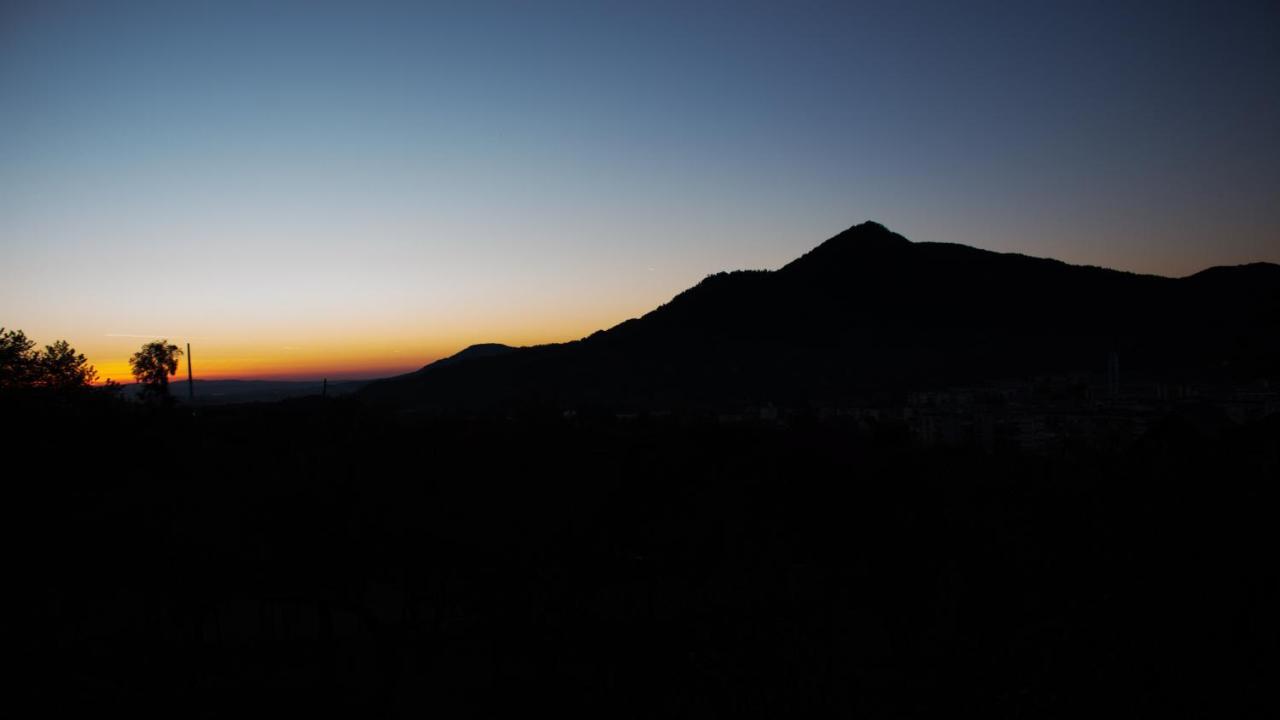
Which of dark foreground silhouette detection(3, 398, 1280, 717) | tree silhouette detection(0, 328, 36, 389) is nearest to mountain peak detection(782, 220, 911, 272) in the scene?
dark foreground silhouette detection(3, 398, 1280, 717)

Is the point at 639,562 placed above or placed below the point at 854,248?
below

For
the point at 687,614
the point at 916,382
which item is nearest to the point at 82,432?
the point at 687,614

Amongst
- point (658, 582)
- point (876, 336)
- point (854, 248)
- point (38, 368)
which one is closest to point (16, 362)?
point (38, 368)

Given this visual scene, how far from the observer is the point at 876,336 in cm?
4359

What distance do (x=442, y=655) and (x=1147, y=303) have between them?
143 ft

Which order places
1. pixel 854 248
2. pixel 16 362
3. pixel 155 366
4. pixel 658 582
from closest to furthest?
pixel 658 582 < pixel 16 362 < pixel 155 366 < pixel 854 248

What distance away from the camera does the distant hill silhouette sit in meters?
33.0

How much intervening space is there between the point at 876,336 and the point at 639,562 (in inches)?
1519

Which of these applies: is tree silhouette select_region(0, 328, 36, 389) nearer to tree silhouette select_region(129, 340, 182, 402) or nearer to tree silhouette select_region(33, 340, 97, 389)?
tree silhouette select_region(33, 340, 97, 389)

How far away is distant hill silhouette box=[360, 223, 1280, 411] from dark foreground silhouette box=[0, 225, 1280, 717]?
9.27 metres

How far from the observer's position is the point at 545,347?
48688mm

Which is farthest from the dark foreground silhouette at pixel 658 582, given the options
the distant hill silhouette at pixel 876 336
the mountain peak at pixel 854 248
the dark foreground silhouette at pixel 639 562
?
the mountain peak at pixel 854 248

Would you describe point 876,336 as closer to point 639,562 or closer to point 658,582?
point 658,582

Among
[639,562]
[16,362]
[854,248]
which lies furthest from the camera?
[854,248]
